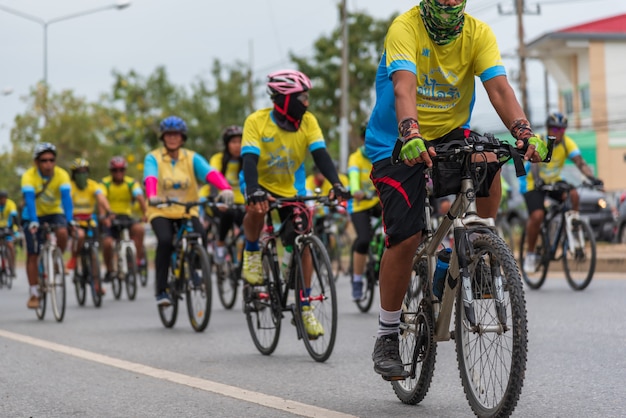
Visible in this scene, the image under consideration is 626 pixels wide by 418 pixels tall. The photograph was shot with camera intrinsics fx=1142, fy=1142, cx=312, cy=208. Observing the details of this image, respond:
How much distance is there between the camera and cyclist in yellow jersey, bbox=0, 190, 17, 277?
21733 mm

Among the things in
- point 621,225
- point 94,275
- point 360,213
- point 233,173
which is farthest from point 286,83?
point 621,225

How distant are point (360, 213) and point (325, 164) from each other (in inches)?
130

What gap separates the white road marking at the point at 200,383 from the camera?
5.94 meters

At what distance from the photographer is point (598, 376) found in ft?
22.1

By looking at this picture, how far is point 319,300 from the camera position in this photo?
26.6ft

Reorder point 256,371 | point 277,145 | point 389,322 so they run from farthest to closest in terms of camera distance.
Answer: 1. point 277,145
2. point 256,371
3. point 389,322

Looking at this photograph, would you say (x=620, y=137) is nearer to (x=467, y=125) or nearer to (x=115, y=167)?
(x=115, y=167)

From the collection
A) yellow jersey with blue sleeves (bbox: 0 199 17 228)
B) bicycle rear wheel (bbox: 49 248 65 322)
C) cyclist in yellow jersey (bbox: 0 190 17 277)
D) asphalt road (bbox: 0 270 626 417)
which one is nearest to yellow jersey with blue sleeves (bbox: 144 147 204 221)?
asphalt road (bbox: 0 270 626 417)

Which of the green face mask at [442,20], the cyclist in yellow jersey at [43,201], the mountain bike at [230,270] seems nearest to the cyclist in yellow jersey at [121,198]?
the mountain bike at [230,270]

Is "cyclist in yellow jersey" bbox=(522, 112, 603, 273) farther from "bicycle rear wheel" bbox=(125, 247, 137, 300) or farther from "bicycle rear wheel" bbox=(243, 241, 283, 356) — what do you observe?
"bicycle rear wheel" bbox=(125, 247, 137, 300)

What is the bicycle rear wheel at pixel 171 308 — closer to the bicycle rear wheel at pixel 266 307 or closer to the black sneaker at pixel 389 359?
the bicycle rear wheel at pixel 266 307

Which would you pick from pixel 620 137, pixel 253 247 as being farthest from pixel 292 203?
pixel 620 137

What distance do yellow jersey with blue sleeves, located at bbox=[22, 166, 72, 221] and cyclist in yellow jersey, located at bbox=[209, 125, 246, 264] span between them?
1744 millimetres

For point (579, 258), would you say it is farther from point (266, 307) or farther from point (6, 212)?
point (6, 212)
